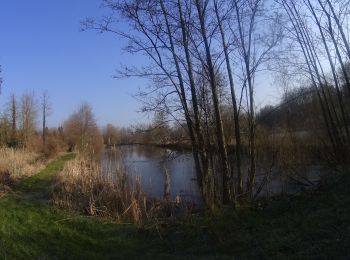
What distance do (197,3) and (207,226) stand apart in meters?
5.95

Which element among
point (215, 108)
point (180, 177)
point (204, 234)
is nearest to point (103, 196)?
point (215, 108)

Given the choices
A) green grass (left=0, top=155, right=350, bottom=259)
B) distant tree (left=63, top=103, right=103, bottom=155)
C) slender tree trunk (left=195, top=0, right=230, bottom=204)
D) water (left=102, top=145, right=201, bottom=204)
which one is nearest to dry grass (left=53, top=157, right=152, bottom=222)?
water (left=102, top=145, right=201, bottom=204)

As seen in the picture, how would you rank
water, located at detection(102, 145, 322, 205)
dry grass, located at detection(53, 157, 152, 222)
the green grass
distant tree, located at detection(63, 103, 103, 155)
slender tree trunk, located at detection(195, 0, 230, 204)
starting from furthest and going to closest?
distant tree, located at detection(63, 103, 103, 155), water, located at detection(102, 145, 322, 205), dry grass, located at detection(53, 157, 152, 222), slender tree trunk, located at detection(195, 0, 230, 204), the green grass

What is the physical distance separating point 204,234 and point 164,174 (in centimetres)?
904

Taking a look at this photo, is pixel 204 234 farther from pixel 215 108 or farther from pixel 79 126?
pixel 79 126

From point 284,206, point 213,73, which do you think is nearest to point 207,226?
point 284,206

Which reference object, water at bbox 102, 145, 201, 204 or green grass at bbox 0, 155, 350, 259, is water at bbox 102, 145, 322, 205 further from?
green grass at bbox 0, 155, 350, 259

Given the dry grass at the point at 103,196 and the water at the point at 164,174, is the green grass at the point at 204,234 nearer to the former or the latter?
the dry grass at the point at 103,196

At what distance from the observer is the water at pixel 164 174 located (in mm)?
12734

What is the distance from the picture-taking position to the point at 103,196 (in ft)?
39.9

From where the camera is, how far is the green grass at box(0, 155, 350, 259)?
637cm

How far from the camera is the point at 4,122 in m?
38.3

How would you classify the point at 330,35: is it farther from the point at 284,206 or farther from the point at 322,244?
the point at 322,244

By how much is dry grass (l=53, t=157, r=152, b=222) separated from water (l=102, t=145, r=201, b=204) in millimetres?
448
